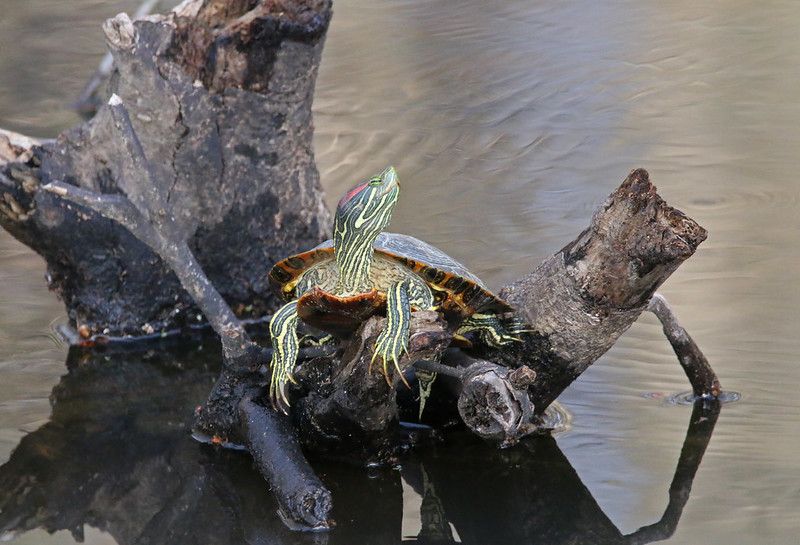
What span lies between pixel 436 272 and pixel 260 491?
2.77ft

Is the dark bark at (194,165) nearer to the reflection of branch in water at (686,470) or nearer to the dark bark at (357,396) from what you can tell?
the dark bark at (357,396)

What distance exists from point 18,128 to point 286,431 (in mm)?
4281

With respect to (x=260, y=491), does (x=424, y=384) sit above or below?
above

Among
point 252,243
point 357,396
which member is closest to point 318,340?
point 357,396

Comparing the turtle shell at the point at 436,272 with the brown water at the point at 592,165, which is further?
the brown water at the point at 592,165

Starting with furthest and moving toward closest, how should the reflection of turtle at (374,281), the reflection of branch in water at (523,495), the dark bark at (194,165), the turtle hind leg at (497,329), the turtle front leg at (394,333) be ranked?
the dark bark at (194,165), the turtle hind leg at (497,329), the reflection of branch in water at (523,495), the reflection of turtle at (374,281), the turtle front leg at (394,333)

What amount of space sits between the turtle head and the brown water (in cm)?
66

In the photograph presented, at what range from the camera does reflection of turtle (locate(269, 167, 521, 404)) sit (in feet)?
9.55

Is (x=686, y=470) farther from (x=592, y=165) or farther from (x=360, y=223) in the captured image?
(x=592, y=165)

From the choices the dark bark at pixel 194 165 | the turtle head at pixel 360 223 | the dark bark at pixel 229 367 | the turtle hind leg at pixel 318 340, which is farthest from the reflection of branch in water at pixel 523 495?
the dark bark at pixel 194 165

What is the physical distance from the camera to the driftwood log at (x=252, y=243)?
293 cm

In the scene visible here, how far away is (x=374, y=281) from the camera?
315cm

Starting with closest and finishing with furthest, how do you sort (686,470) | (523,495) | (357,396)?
1. (357,396)
2. (523,495)
3. (686,470)

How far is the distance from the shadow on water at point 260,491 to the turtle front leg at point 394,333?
494 mm
